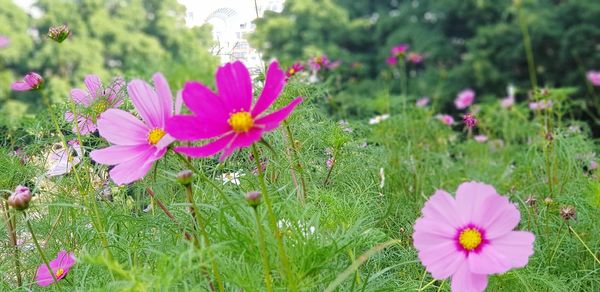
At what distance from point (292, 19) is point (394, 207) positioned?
8174mm

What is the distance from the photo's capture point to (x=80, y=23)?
927cm

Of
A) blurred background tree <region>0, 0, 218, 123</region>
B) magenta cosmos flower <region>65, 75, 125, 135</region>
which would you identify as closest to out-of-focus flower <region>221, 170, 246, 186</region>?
magenta cosmos flower <region>65, 75, 125, 135</region>

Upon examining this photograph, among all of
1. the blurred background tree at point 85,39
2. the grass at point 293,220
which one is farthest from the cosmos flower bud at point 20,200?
the blurred background tree at point 85,39

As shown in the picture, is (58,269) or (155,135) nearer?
(155,135)

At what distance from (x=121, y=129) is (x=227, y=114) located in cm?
12

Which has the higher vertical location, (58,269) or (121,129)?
(121,129)

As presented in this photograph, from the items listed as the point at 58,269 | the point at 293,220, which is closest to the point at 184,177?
the point at 293,220

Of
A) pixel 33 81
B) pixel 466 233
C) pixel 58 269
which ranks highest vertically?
pixel 33 81

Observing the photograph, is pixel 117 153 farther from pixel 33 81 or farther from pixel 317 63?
pixel 317 63

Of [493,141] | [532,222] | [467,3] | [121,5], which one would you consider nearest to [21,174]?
[532,222]

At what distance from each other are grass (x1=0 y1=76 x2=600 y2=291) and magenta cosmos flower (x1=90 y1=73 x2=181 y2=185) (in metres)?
0.02

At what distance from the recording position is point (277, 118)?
472 millimetres

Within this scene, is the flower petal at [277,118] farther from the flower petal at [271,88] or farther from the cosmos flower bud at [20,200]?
the cosmos flower bud at [20,200]

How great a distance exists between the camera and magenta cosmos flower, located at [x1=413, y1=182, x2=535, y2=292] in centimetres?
51
